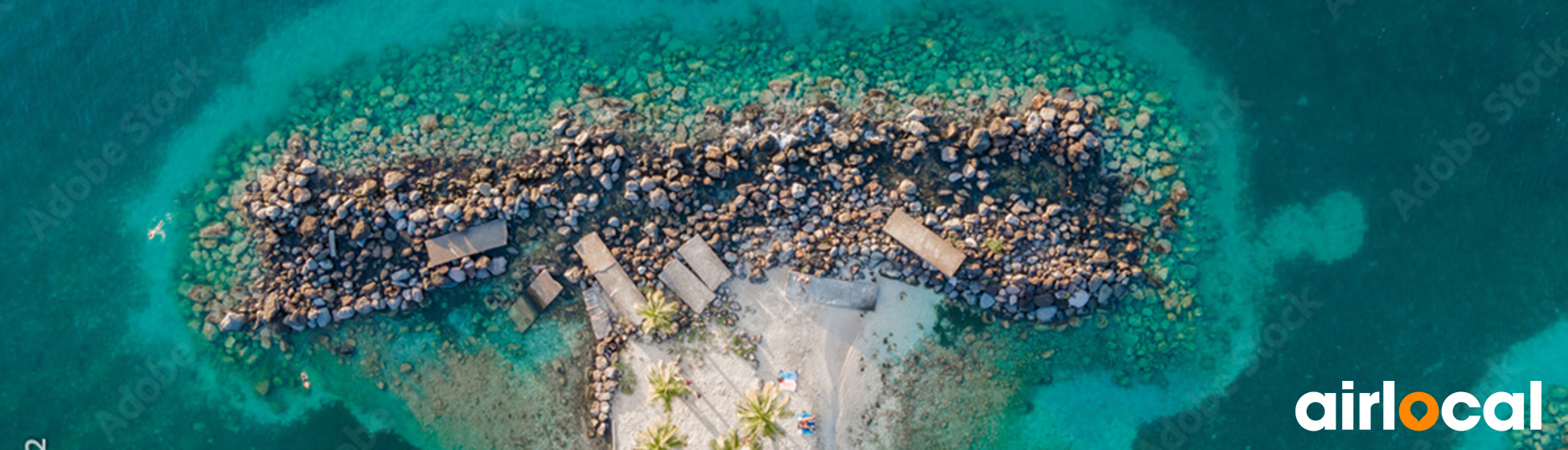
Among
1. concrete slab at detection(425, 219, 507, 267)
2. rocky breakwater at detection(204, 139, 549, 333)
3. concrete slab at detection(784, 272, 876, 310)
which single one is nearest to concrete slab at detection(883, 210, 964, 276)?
concrete slab at detection(784, 272, 876, 310)

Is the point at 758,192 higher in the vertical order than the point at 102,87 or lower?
higher

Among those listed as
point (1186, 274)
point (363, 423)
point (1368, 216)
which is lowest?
point (363, 423)

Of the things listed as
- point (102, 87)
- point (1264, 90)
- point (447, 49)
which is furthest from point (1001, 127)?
point (102, 87)

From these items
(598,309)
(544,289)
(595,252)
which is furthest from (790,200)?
(544,289)

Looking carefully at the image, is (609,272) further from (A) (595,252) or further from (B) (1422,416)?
(B) (1422,416)

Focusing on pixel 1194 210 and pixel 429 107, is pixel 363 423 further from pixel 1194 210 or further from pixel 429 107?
pixel 1194 210

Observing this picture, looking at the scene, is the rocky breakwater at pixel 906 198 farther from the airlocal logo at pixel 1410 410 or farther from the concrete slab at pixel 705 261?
the airlocal logo at pixel 1410 410

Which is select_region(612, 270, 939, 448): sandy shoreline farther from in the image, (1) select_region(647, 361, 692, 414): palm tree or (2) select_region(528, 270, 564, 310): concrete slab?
(2) select_region(528, 270, 564, 310): concrete slab
